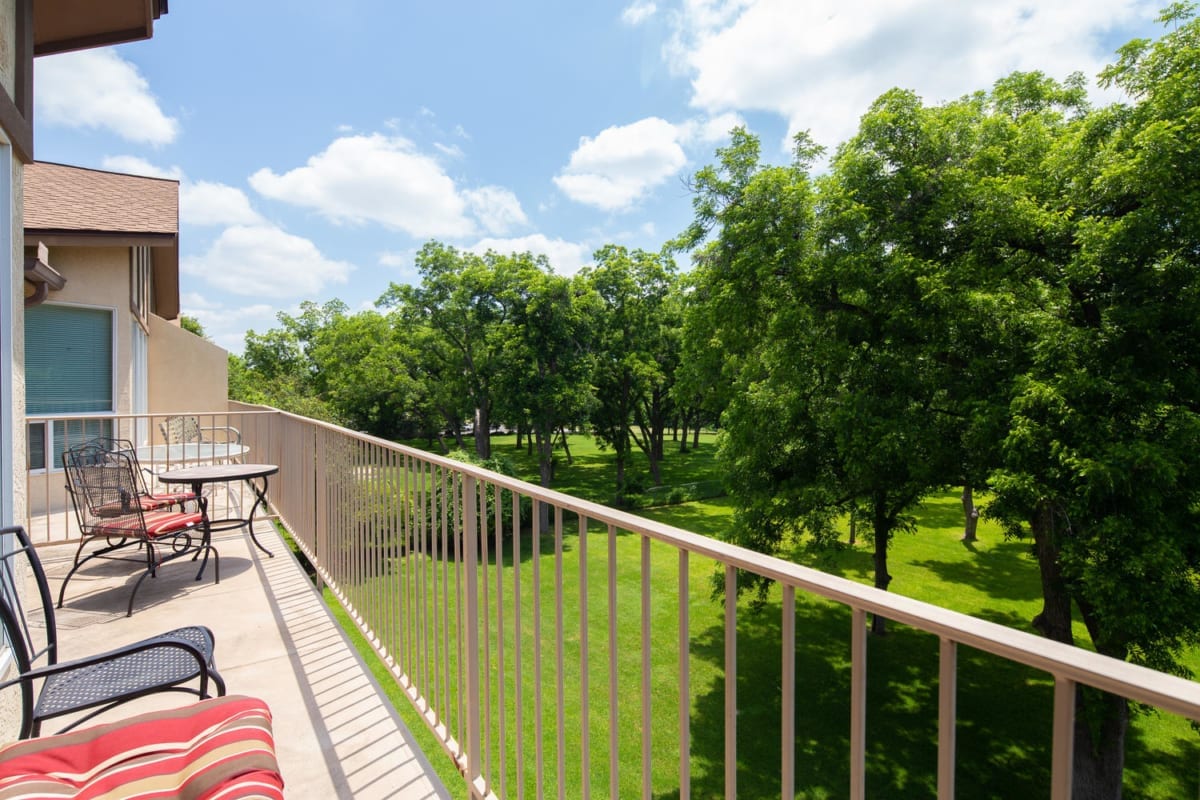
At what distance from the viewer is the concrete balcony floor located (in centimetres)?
229

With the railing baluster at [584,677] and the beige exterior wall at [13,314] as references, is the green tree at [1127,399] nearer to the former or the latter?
the railing baluster at [584,677]

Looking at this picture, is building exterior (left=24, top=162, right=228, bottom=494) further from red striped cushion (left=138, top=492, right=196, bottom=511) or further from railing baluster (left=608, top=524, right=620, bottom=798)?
railing baluster (left=608, top=524, right=620, bottom=798)

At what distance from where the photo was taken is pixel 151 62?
28.7 ft

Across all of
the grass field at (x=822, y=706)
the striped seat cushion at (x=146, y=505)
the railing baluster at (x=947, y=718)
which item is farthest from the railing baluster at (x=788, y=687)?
the striped seat cushion at (x=146, y=505)

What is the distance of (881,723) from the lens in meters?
9.38

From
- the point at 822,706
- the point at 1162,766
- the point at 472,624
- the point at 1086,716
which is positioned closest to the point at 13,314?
the point at 472,624

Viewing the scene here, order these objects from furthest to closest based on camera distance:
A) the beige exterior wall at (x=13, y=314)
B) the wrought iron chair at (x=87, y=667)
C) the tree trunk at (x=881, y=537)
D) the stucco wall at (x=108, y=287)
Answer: the tree trunk at (x=881, y=537) → the stucco wall at (x=108, y=287) → the beige exterior wall at (x=13, y=314) → the wrought iron chair at (x=87, y=667)

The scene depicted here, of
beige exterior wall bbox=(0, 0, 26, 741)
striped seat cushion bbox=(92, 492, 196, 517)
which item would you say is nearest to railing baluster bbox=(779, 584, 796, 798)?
beige exterior wall bbox=(0, 0, 26, 741)

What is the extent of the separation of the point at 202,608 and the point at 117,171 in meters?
10.3

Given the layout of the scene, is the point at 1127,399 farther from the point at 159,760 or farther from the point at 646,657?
the point at 159,760

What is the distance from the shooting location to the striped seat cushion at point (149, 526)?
12.8 feet

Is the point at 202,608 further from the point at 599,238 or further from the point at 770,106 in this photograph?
the point at 599,238

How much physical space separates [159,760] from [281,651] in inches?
75.8

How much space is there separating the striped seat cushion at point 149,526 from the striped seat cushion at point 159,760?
278 cm
